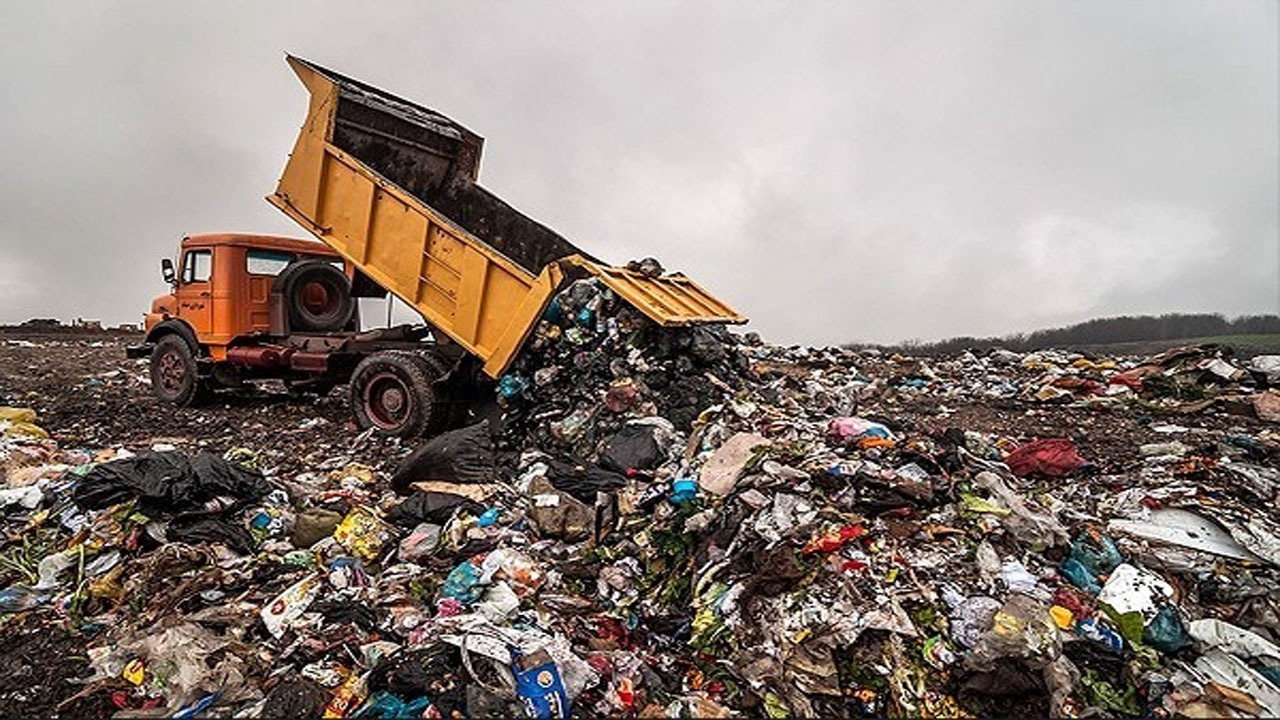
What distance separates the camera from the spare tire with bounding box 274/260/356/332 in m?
6.93

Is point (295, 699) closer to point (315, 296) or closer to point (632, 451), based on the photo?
point (632, 451)

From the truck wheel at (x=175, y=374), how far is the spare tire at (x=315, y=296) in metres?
1.24

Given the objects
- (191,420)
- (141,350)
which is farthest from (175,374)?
(191,420)

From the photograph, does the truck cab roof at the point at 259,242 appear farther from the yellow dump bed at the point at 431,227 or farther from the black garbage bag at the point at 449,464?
the black garbage bag at the point at 449,464

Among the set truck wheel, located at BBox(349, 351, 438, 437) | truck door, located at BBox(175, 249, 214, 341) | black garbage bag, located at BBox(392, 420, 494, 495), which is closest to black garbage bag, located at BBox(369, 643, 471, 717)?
black garbage bag, located at BBox(392, 420, 494, 495)

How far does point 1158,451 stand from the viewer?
4754 mm

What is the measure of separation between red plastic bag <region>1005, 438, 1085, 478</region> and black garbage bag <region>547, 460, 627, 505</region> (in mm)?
2541

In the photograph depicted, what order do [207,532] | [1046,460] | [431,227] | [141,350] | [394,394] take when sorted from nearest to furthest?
[207,532] → [1046,460] → [431,227] → [394,394] → [141,350]

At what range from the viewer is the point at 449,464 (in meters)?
4.21

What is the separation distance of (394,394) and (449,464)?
1.90 m

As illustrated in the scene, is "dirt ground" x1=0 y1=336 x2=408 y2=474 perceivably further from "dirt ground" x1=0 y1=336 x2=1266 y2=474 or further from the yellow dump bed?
the yellow dump bed

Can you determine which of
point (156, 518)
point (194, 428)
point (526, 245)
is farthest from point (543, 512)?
point (194, 428)

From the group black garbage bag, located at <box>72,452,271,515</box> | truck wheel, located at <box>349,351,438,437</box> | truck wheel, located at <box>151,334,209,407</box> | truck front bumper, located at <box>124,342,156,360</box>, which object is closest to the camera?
black garbage bag, located at <box>72,452,271,515</box>

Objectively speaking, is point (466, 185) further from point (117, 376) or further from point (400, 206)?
point (117, 376)
